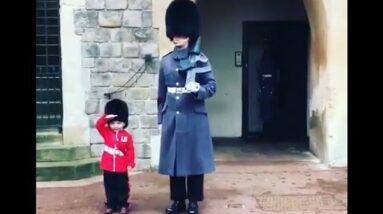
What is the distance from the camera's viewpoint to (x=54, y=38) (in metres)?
7.79

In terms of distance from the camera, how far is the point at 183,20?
573 cm

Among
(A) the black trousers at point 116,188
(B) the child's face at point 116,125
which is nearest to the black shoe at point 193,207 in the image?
(A) the black trousers at point 116,188

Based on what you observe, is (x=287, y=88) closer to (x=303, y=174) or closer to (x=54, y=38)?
(x=303, y=174)

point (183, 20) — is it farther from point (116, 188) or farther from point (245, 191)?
point (245, 191)

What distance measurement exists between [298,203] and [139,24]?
2.86 metres

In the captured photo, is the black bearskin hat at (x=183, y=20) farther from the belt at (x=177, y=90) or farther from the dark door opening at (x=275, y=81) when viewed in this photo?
the dark door opening at (x=275, y=81)

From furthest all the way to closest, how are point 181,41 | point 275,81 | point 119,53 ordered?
point 275,81 → point 119,53 → point 181,41

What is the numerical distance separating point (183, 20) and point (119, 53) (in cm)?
224

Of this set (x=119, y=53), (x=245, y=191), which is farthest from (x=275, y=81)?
(x=245, y=191)

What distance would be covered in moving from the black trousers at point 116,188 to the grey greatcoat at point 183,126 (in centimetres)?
36

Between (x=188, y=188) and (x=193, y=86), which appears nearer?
(x=193, y=86)

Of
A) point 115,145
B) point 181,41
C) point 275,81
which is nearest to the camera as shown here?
point 181,41
